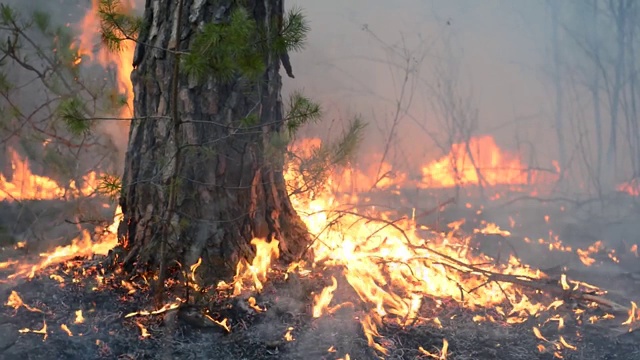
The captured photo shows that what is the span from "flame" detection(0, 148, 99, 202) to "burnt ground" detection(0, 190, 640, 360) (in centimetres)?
276

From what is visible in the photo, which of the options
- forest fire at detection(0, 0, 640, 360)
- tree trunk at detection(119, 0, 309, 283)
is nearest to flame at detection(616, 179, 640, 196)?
forest fire at detection(0, 0, 640, 360)

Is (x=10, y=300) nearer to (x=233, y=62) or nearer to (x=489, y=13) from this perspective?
(x=233, y=62)

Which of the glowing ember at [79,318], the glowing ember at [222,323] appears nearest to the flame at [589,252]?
the glowing ember at [222,323]

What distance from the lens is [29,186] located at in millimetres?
6824

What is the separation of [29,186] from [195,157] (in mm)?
4681

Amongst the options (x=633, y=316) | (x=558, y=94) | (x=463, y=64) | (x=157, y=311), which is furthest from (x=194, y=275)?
(x=463, y=64)

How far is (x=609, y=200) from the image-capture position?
841 cm

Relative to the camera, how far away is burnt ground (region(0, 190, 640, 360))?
2.55 meters

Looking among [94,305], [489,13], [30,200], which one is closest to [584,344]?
[94,305]

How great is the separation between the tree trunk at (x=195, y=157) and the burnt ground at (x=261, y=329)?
0.27m

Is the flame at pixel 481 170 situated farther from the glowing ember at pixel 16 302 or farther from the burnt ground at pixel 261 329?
the glowing ember at pixel 16 302

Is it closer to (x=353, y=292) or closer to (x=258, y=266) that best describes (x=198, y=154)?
(x=258, y=266)

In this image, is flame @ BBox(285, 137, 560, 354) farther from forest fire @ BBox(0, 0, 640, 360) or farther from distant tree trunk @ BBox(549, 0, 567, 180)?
distant tree trunk @ BBox(549, 0, 567, 180)

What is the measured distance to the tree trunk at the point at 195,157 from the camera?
3.01 meters
